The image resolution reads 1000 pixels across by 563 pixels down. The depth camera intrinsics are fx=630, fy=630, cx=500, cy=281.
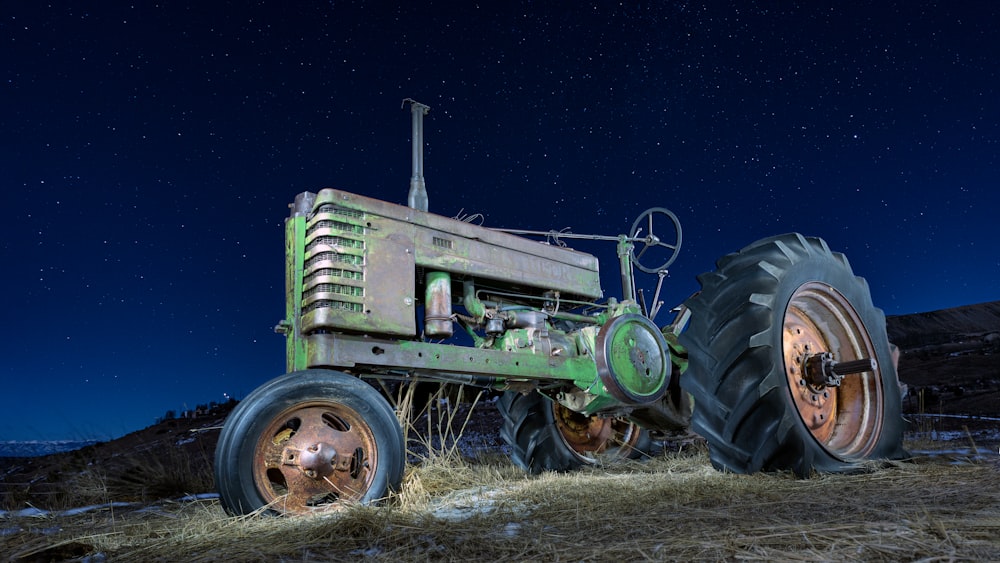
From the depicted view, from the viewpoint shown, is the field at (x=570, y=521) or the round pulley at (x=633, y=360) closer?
the field at (x=570, y=521)

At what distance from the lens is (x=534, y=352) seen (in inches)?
146

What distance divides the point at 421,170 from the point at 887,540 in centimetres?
283

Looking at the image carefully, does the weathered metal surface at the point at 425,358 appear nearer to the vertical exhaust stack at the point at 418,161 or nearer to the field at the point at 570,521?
the field at the point at 570,521

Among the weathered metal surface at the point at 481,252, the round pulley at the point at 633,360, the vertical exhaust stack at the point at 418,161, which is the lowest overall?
the round pulley at the point at 633,360

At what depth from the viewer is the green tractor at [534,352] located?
264cm

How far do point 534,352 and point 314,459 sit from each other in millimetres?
1534

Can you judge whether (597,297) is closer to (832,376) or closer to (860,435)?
(832,376)

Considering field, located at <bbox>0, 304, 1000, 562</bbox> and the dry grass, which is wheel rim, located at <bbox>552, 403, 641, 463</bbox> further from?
the dry grass

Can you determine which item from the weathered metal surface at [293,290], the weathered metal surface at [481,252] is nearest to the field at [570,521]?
the weathered metal surface at [293,290]

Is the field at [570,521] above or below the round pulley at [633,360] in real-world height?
below

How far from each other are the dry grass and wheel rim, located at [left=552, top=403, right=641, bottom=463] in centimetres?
159

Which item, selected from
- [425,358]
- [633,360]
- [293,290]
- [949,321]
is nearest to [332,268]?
[293,290]

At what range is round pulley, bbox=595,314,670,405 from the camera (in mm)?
3885

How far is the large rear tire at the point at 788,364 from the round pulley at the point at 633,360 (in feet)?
1.73
